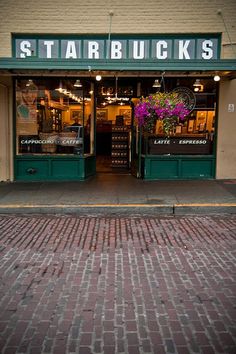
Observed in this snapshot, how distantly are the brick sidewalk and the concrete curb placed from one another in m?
1.12

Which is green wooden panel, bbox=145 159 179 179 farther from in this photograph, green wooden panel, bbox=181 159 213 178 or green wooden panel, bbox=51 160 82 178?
green wooden panel, bbox=51 160 82 178

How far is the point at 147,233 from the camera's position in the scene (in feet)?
24.5

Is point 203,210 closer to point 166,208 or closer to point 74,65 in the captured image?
point 166,208

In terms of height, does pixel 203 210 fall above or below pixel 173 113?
below

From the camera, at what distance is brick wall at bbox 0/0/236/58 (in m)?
11.9

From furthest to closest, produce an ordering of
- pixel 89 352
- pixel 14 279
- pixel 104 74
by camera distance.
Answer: pixel 104 74 → pixel 14 279 → pixel 89 352

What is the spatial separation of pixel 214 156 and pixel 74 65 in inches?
201

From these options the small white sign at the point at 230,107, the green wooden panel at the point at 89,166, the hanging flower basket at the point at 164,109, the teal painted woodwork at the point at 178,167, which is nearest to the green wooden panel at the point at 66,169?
the green wooden panel at the point at 89,166

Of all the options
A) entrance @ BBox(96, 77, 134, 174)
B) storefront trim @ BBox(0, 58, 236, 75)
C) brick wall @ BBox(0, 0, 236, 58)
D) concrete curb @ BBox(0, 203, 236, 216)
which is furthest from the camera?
entrance @ BBox(96, 77, 134, 174)

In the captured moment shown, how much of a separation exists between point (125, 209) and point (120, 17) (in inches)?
232

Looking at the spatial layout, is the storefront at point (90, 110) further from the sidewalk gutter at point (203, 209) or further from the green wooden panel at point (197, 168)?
the sidewalk gutter at point (203, 209)

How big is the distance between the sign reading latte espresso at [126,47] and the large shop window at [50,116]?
86 cm

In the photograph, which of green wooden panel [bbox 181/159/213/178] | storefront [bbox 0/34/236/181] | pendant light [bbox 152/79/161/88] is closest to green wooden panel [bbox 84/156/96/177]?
storefront [bbox 0/34/236/181]

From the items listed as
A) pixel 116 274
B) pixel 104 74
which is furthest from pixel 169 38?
pixel 116 274
